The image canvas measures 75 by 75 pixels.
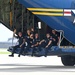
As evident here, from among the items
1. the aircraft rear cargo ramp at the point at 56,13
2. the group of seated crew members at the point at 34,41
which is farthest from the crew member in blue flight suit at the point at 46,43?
the aircraft rear cargo ramp at the point at 56,13

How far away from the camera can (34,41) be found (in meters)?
27.1

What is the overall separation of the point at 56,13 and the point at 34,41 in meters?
1.56

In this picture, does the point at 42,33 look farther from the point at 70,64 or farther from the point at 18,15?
the point at 70,64

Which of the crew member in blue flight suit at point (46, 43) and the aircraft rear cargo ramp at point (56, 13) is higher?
the aircraft rear cargo ramp at point (56, 13)

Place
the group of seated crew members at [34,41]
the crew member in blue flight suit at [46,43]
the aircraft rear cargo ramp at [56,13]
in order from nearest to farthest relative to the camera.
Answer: the aircraft rear cargo ramp at [56,13] → the crew member in blue flight suit at [46,43] → the group of seated crew members at [34,41]

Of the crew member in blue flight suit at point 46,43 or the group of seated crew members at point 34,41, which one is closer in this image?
the crew member in blue flight suit at point 46,43

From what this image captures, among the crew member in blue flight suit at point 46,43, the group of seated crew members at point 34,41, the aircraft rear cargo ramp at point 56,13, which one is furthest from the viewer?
the group of seated crew members at point 34,41

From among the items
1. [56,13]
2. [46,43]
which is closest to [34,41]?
[46,43]

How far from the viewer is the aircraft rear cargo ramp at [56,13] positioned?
26516 mm

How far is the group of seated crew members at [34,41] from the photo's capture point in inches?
1057

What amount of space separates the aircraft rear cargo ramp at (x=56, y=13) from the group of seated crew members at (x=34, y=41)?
53 centimetres

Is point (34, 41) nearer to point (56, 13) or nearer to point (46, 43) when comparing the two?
point (46, 43)

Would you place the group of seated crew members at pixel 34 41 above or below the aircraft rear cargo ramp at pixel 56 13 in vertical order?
below

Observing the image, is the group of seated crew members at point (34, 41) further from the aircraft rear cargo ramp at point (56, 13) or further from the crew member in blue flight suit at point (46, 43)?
the aircraft rear cargo ramp at point (56, 13)
